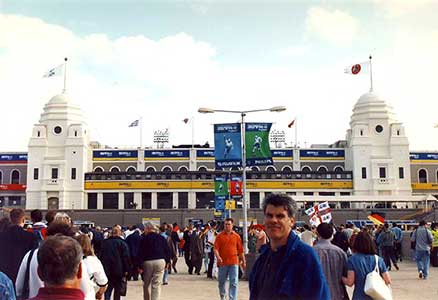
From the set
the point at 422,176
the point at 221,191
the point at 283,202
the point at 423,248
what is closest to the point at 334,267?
the point at 283,202

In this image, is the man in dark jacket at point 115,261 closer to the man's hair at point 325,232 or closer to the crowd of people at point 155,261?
the crowd of people at point 155,261

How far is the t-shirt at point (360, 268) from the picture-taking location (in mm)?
6643

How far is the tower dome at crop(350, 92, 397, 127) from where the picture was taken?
76781mm

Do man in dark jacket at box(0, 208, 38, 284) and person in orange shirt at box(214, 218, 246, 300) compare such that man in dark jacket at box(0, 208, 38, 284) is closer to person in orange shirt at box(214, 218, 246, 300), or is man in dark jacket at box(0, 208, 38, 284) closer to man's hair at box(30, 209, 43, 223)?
man's hair at box(30, 209, 43, 223)

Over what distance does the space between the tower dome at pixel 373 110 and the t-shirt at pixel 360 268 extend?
72.0 metres

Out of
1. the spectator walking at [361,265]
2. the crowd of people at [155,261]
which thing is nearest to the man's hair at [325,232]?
the crowd of people at [155,261]

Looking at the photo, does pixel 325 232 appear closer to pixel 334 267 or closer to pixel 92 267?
pixel 334 267

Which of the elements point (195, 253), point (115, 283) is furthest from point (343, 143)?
point (115, 283)

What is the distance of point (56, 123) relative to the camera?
75562mm

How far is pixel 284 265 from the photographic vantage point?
393 centimetres

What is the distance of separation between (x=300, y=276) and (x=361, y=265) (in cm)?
314

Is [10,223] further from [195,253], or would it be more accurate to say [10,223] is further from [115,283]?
[195,253]

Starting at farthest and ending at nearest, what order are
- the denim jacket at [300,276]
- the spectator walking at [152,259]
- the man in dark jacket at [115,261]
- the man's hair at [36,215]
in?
1. the spectator walking at [152,259]
2. the man in dark jacket at [115,261]
3. the man's hair at [36,215]
4. the denim jacket at [300,276]

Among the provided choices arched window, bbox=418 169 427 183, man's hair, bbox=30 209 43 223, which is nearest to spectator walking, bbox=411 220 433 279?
man's hair, bbox=30 209 43 223
